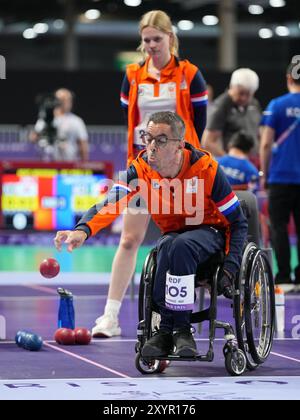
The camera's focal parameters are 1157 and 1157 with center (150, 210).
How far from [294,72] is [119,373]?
13.7 feet

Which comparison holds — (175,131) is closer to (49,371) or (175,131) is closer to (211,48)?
(49,371)

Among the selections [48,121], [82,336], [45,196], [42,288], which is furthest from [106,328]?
[48,121]

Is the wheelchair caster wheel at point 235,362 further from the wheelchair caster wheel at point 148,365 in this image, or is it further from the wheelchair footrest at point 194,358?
the wheelchair caster wheel at point 148,365

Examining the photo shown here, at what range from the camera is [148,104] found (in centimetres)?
689

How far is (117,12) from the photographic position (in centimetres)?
3559

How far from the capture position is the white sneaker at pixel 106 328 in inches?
266

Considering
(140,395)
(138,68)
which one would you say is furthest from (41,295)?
(140,395)

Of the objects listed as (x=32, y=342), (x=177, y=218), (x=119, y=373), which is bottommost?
(x=119, y=373)

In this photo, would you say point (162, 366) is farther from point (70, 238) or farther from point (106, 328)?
point (106, 328)

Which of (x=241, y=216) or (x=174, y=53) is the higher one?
(x=174, y=53)

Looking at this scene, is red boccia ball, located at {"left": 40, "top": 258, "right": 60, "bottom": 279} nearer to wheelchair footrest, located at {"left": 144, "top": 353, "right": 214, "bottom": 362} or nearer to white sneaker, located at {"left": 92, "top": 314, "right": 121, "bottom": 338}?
wheelchair footrest, located at {"left": 144, "top": 353, "right": 214, "bottom": 362}

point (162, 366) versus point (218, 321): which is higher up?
point (218, 321)

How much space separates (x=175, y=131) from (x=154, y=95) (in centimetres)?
152

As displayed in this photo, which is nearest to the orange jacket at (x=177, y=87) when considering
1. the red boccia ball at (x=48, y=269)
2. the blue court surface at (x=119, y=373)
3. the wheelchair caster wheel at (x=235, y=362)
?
the blue court surface at (x=119, y=373)
